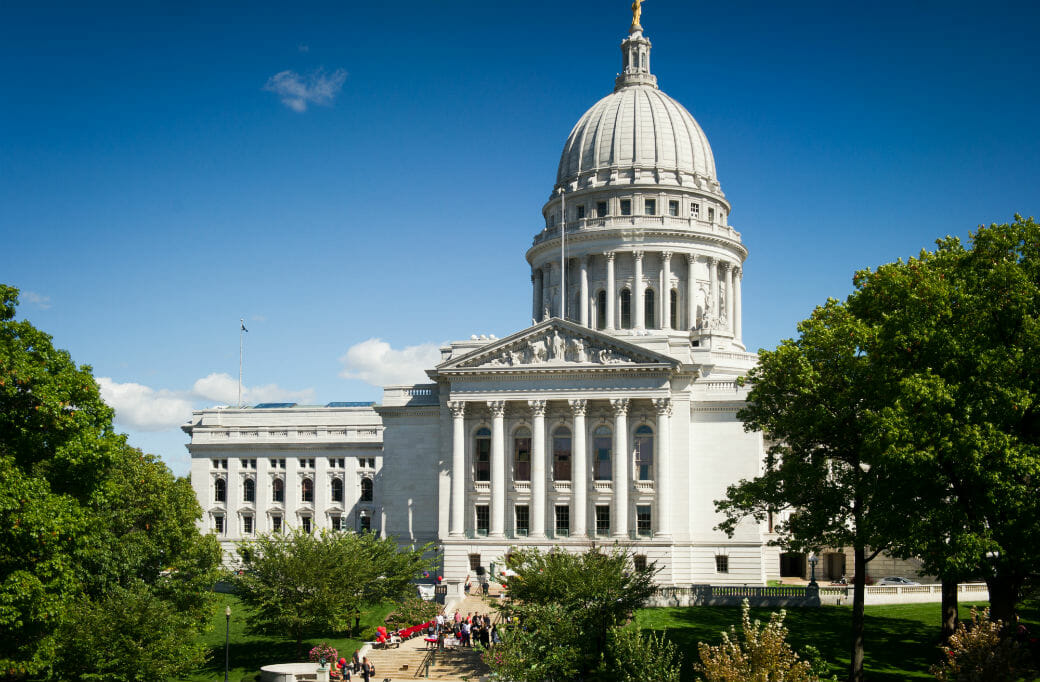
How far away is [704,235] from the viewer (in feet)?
303

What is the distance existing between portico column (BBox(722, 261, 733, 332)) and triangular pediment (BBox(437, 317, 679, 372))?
26327mm

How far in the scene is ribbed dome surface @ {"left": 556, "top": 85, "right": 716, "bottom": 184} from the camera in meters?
96.1

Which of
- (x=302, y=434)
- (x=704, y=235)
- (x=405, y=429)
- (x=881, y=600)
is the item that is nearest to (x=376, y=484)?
(x=302, y=434)

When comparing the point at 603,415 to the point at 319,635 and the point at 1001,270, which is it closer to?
the point at 319,635

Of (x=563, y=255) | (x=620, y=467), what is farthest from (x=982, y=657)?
(x=563, y=255)

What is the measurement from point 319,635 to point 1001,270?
124ft

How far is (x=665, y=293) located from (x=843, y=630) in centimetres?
4360

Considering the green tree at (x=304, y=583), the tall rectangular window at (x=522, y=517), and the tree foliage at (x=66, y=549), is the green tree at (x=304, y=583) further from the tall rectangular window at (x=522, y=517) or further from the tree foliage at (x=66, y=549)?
the tall rectangular window at (x=522, y=517)

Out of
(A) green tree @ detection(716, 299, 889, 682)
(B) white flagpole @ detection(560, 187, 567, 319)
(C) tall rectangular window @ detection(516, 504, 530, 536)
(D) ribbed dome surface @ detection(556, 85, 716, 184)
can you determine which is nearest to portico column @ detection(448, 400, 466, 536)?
(C) tall rectangular window @ detection(516, 504, 530, 536)

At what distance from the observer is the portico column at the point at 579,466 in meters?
69.7

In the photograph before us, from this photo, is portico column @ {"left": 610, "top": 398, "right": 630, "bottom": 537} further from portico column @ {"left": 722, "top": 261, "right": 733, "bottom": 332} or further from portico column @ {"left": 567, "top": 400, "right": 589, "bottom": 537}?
portico column @ {"left": 722, "top": 261, "right": 733, "bottom": 332}

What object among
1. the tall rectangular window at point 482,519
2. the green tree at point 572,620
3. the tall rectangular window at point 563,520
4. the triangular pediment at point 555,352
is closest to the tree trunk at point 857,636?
the green tree at point 572,620

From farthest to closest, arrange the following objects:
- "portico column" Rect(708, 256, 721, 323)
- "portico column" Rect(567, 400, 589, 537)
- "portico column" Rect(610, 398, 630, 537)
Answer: "portico column" Rect(708, 256, 721, 323) < "portico column" Rect(567, 400, 589, 537) < "portico column" Rect(610, 398, 630, 537)

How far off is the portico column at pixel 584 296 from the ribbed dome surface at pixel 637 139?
8.68 meters
